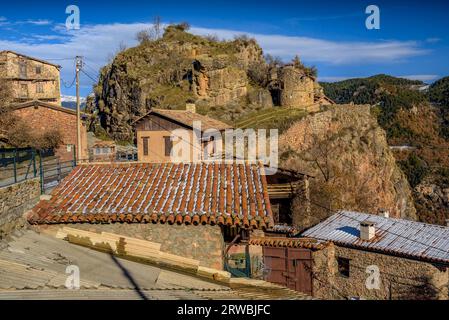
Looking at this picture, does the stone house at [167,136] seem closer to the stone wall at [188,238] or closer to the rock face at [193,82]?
the rock face at [193,82]

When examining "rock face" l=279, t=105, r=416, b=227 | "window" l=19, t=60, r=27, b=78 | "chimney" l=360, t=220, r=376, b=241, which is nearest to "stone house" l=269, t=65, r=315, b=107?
"rock face" l=279, t=105, r=416, b=227

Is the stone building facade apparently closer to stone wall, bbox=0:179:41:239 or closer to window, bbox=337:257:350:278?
window, bbox=337:257:350:278

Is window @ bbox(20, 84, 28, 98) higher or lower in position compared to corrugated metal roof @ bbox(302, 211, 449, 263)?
higher

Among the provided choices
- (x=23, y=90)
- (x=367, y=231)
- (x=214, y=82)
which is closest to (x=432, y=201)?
(x=214, y=82)

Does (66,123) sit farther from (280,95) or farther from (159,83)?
(280,95)

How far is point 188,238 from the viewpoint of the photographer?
902 cm

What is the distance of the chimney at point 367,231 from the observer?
17906mm

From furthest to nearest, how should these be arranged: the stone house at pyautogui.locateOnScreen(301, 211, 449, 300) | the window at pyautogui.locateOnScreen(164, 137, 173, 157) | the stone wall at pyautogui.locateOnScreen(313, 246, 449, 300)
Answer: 1. the window at pyautogui.locateOnScreen(164, 137, 173, 157)
2. the stone house at pyautogui.locateOnScreen(301, 211, 449, 300)
3. the stone wall at pyautogui.locateOnScreen(313, 246, 449, 300)

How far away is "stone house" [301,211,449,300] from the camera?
15633mm

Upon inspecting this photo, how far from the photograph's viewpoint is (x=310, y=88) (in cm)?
4384

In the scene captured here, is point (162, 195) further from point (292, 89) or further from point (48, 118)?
point (292, 89)

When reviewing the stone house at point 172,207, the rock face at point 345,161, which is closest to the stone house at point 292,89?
the rock face at point 345,161

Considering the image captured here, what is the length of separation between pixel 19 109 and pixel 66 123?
3.19 metres

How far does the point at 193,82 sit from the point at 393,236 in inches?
1131
